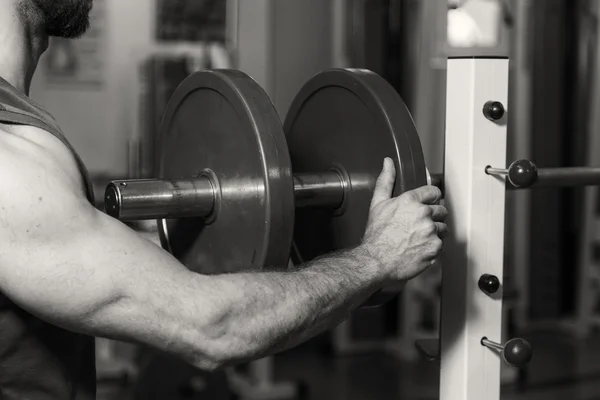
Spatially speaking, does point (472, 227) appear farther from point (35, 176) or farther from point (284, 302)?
point (35, 176)

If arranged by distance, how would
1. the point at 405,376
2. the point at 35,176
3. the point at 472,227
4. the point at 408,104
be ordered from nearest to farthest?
the point at 35,176
the point at 472,227
the point at 405,376
the point at 408,104

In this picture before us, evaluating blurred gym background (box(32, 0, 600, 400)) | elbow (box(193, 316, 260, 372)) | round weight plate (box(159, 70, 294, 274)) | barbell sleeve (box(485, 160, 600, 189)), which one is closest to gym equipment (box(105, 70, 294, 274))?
round weight plate (box(159, 70, 294, 274))

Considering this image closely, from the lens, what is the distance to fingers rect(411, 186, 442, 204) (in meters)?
1.08

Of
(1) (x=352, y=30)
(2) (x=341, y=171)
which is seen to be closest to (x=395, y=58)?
(1) (x=352, y=30)

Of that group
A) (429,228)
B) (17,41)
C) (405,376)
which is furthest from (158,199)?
(405,376)

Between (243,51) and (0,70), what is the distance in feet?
7.61

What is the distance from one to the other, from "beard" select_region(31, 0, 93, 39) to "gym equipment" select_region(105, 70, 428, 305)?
0.58ft

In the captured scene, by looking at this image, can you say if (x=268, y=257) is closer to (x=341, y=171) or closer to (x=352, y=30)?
(x=341, y=171)

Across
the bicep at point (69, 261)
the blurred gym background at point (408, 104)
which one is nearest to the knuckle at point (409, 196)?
the bicep at point (69, 261)

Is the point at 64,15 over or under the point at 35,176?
over

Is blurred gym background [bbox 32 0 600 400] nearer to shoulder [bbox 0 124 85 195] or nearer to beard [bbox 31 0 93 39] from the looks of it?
beard [bbox 31 0 93 39]

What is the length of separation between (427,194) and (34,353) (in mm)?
561

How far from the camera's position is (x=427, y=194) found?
109cm

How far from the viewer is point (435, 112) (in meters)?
4.15
